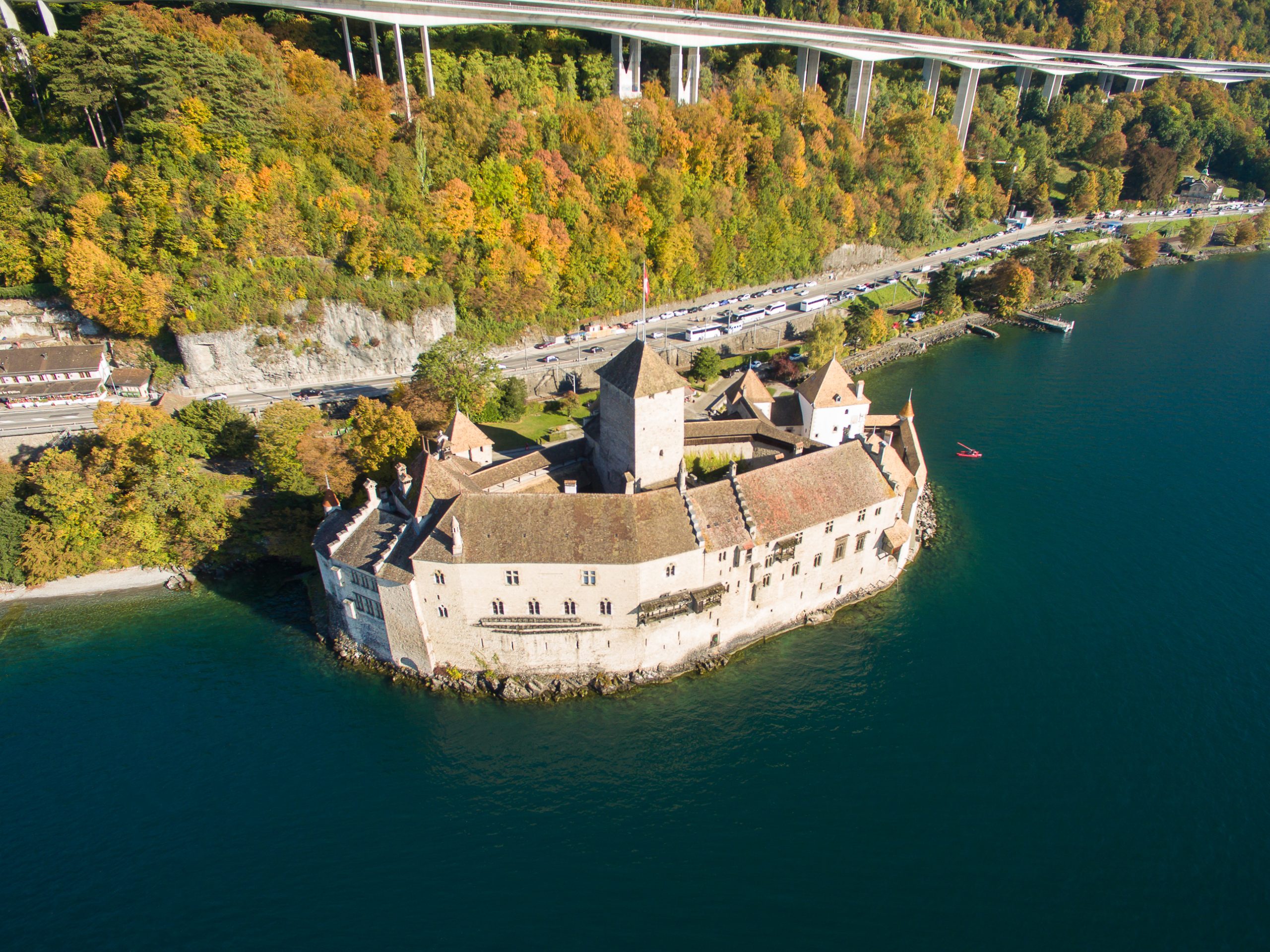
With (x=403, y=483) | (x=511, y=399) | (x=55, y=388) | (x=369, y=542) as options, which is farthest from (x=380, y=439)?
(x=55, y=388)

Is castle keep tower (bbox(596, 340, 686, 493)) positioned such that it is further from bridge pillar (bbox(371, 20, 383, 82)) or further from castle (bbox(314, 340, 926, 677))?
Result: bridge pillar (bbox(371, 20, 383, 82))

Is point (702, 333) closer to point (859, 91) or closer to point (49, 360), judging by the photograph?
point (49, 360)

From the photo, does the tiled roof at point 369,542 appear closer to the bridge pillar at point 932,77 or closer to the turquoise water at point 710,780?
the turquoise water at point 710,780

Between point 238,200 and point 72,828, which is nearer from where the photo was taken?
point 72,828

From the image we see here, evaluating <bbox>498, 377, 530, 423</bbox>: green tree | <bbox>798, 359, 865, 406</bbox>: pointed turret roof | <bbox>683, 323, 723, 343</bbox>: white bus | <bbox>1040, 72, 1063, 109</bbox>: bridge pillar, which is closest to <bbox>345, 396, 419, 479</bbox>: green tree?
<bbox>498, 377, 530, 423</bbox>: green tree

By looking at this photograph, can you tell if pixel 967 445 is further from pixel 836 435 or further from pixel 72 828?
pixel 72 828

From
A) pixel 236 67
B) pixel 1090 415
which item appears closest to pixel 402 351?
pixel 236 67

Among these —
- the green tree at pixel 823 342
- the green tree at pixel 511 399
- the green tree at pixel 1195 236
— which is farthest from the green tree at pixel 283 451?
the green tree at pixel 1195 236
